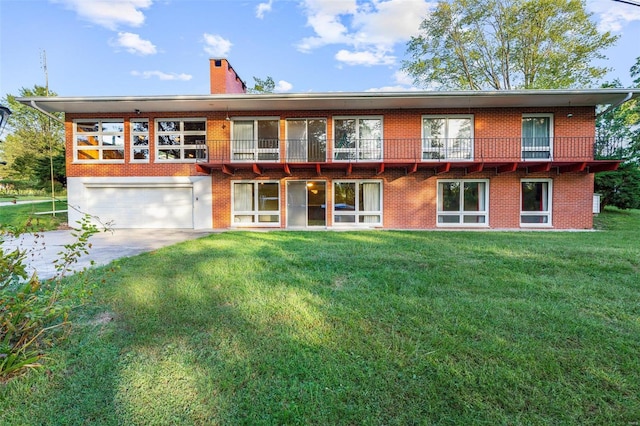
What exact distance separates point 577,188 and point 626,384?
12836mm

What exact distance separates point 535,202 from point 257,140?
1163 cm

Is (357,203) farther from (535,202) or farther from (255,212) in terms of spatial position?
(535,202)

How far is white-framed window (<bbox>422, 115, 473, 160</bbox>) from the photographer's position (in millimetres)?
12219

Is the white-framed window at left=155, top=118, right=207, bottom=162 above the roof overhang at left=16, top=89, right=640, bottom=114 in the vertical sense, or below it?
below

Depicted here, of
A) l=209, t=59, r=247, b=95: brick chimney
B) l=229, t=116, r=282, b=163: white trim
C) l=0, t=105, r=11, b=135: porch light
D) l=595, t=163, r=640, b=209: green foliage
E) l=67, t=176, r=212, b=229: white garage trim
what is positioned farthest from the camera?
l=209, t=59, r=247, b=95: brick chimney

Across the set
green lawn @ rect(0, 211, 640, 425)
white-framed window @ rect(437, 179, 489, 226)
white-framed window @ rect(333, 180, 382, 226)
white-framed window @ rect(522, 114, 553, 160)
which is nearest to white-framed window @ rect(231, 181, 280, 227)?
white-framed window @ rect(333, 180, 382, 226)

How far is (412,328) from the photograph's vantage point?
3023 millimetres

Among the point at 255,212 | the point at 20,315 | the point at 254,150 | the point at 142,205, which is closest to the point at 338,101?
the point at 254,150

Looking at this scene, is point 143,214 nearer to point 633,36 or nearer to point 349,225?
point 349,225

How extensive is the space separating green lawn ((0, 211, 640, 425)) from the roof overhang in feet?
25.5

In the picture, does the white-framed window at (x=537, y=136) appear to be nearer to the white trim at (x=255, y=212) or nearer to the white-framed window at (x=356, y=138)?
the white-framed window at (x=356, y=138)

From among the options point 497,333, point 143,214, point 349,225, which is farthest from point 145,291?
point 143,214

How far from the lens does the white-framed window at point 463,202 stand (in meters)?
12.2

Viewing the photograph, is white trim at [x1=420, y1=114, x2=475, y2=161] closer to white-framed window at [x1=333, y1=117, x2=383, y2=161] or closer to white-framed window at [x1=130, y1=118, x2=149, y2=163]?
white-framed window at [x1=333, y1=117, x2=383, y2=161]
